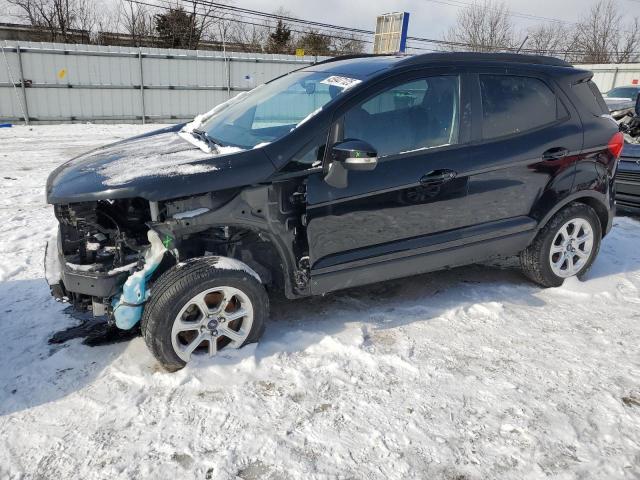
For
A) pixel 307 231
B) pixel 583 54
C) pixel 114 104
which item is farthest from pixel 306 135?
pixel 583 54

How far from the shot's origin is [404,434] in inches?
102

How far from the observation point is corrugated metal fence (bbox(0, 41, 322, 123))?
49.6 feet

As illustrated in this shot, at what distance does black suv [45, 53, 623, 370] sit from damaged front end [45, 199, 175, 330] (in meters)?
0.01

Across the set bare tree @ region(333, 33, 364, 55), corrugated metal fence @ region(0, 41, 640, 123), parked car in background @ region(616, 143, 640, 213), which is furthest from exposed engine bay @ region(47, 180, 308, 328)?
bare tree @ region(333, 33, 364, 55)

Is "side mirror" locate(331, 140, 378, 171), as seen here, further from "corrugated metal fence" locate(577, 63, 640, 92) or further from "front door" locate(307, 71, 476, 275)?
"corrugated metal fence" locate(577, 63, 640, 92)

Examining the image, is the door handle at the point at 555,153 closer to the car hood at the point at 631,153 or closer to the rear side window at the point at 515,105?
the rear side window at the point at 515,105

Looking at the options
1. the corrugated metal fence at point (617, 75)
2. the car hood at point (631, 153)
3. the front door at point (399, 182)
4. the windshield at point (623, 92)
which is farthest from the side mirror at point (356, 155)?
the corrugated metal fence at point (617, 75)

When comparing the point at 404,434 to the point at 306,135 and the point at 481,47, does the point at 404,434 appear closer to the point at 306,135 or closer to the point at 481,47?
the point at 306,135

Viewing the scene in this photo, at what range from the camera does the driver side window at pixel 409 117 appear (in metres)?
3.38

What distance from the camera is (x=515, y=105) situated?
3973 mm

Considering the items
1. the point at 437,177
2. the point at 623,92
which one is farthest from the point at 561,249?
the point at 623,92

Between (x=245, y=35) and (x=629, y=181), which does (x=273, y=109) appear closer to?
(x=629, y=181)

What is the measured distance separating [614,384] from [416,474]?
1488mm

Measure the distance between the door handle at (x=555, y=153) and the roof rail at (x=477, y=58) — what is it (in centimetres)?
75
